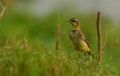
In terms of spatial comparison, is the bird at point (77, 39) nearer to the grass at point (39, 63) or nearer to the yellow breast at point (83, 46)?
the yellow breast at point (83, 46)

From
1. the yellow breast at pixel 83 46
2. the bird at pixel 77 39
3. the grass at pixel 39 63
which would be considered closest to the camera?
the grass at pixel 39 63

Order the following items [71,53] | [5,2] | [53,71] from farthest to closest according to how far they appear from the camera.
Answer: [5,2]
[71,53]
[53,71]

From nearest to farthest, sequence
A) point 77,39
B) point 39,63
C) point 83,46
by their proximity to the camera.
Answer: point 39,63, point 83,46, point 77,39

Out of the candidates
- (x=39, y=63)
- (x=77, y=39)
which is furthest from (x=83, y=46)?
(x=39, y=63)

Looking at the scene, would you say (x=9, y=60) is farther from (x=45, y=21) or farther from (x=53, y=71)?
(x=45, y=21)

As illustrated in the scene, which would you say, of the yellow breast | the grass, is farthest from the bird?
the grass

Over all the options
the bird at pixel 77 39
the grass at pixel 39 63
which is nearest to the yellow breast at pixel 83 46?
the bird at pixel 77 39

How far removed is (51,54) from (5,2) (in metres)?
1.58

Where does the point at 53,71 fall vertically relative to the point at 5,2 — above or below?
below

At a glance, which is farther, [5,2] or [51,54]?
[5,2]

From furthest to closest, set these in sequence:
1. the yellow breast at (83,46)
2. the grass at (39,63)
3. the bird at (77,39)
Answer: the bird at (77,39), the yellow breast at (83,46), the grass at (39,63)

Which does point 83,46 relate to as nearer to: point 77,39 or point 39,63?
point 77,39

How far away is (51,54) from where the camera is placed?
758 cm

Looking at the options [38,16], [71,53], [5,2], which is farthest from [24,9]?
[71,53]
